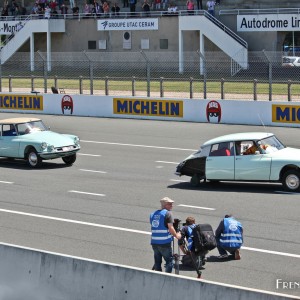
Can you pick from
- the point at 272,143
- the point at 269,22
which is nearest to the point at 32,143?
the point at 272,143

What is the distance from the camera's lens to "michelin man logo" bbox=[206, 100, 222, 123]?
30.8 metres

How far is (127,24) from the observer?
4884 centimetres

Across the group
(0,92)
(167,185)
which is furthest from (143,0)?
(167,185)

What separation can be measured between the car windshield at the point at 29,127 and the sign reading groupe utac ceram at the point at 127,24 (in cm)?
2516

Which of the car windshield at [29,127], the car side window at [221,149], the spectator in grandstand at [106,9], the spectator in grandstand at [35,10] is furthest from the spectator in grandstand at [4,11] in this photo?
the car side window at [221,149]

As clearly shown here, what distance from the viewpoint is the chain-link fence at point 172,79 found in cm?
3047

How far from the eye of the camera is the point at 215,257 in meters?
13.5

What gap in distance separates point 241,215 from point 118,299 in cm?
688

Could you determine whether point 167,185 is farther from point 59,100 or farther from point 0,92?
point 0,92

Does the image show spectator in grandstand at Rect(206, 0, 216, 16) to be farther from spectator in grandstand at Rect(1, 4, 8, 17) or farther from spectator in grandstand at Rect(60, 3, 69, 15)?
spectator in grandstand at Rect(1, 4, 8, 17)

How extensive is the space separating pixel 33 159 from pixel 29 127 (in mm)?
1149

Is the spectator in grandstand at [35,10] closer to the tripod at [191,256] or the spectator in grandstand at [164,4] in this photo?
the spectator in grandstand at [164,4]

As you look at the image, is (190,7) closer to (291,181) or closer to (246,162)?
(246,162)

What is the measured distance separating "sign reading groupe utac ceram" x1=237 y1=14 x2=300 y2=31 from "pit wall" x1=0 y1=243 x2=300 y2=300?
3443 cm
